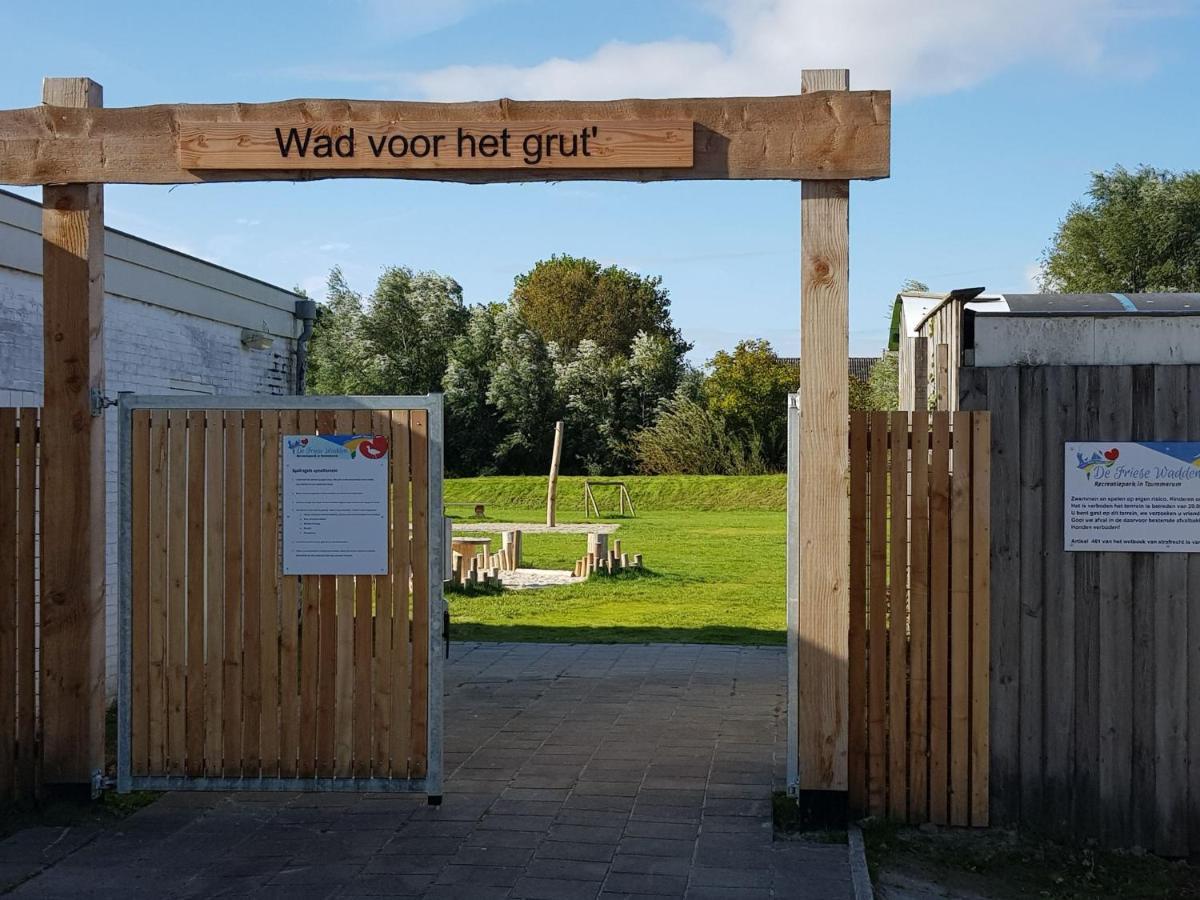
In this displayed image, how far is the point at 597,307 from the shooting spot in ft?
187

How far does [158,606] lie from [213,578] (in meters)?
0.31

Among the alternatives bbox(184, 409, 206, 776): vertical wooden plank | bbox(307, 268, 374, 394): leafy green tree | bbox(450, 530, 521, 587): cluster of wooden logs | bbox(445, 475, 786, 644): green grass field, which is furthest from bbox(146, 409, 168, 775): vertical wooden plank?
bbox(307, 268, 374, 394): leafy green tree

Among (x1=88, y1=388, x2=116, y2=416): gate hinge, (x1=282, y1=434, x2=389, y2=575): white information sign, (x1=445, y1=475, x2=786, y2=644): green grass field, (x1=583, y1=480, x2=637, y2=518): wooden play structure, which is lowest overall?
(x1=445, y1=475, x2=786, y2=644): green grass field

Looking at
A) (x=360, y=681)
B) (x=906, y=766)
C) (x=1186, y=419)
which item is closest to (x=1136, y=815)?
(x=906, y=766)

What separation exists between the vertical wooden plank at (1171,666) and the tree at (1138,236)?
115ft

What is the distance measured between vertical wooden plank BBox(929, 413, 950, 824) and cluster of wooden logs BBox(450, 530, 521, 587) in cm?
1032

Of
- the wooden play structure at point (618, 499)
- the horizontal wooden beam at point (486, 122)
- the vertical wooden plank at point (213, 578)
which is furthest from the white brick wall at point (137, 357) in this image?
the wooden play structure at point (618, 499)

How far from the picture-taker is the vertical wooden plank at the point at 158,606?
259 inches

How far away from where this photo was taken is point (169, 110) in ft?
21.2

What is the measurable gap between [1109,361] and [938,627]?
1.95 m

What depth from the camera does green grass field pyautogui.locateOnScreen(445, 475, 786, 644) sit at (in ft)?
43.1

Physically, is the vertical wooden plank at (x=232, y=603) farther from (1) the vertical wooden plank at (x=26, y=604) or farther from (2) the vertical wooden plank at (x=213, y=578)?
(1) the vertical wooden plank at (x=26, y=604)

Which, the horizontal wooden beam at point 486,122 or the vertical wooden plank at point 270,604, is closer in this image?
the horizontal wooden beam at point 486,122

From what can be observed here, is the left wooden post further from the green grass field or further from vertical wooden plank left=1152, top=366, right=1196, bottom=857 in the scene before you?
the green grass field
